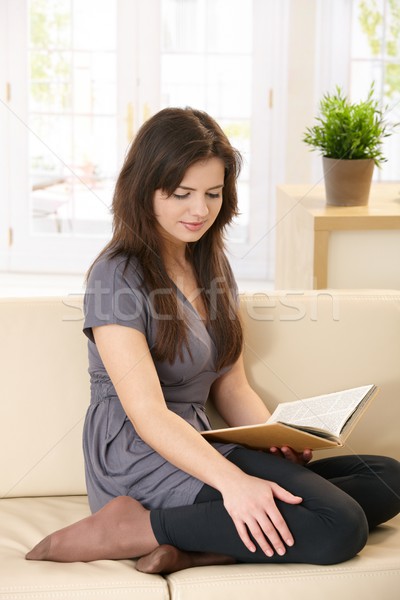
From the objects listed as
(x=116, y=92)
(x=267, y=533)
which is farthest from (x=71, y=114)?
(x=267, y=533)

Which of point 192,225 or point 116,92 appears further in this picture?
point 116,92

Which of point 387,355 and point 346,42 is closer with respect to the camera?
point 387,355

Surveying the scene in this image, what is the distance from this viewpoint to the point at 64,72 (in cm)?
536

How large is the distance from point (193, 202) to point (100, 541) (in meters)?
0.68

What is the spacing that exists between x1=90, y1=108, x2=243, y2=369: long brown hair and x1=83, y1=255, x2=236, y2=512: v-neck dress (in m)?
0.02

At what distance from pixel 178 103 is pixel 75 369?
3.55 m

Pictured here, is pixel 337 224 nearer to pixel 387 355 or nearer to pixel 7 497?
pixel 387 355

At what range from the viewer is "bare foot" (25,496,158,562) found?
1.71 meters

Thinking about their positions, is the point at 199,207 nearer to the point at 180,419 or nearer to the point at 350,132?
the point at 180,419

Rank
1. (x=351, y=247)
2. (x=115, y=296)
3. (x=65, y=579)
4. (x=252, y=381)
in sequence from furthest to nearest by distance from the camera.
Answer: (x=351, y=247) → (x=252, y=381) → (x=115, y=296) → (x=65, y=579)

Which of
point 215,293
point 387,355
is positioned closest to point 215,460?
point 215,293

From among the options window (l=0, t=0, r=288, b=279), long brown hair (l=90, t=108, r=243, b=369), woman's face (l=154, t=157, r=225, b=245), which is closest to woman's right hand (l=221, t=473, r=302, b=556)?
long brown hair (l=90, t=108, r=243, b=369)

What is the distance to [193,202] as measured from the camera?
1887 mm

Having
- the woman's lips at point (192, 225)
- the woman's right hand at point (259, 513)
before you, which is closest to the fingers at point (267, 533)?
the woman's right hand at point (259, 513)
